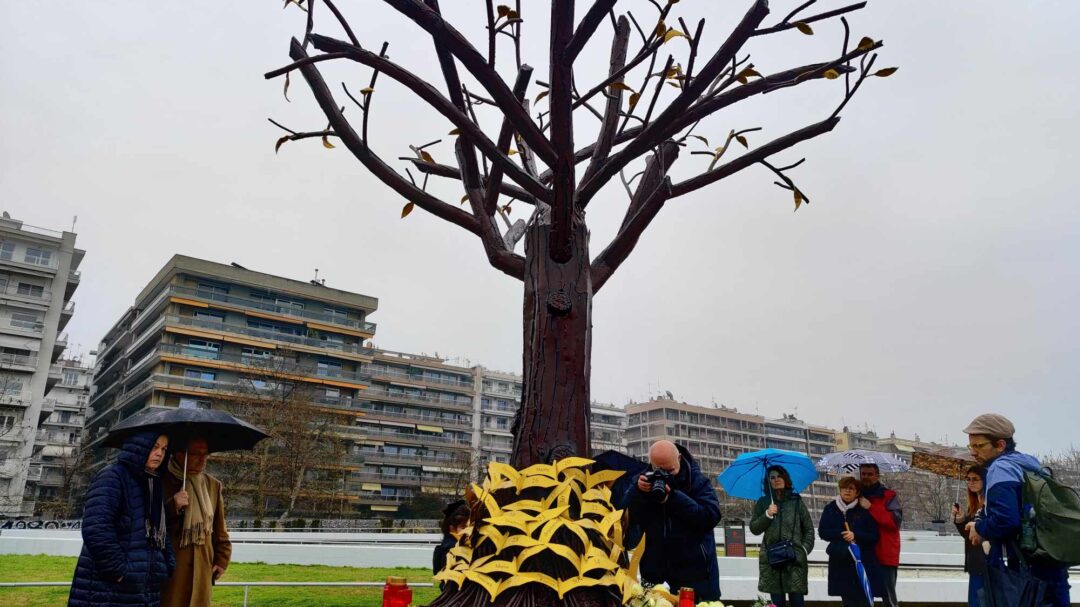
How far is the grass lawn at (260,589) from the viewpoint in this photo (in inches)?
334

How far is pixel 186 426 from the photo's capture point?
13.8ft

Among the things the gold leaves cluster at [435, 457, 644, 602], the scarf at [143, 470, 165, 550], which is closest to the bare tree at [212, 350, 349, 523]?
the scarf at [143, 470, 165, 550]

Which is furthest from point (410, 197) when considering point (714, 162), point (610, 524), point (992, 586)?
point (992, 586)

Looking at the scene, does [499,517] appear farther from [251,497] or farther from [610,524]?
[251,497]

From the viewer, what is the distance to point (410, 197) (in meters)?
4.03

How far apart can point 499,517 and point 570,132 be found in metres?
1.74

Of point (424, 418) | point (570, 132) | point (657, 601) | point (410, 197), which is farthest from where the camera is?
point (424, 418)

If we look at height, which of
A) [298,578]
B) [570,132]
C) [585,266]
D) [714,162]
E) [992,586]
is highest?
[714,162]

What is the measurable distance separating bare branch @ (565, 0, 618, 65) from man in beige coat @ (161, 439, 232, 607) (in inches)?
130

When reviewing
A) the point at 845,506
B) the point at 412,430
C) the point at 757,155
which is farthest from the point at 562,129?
the point at 412,430

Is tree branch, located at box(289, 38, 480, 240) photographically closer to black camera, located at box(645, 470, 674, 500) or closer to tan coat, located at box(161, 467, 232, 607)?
black camera, located at box(645, 470, 674, 500)

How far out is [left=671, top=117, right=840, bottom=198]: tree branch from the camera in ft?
13.2

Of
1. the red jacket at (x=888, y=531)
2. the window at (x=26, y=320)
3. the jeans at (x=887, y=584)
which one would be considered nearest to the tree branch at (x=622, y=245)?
the red jacket at (x=888, y=531)

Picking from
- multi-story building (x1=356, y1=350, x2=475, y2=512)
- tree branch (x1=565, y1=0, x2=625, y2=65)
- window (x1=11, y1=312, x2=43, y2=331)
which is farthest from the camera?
multi-story building (x1=356, y1=350, x2=475, y2=512)
